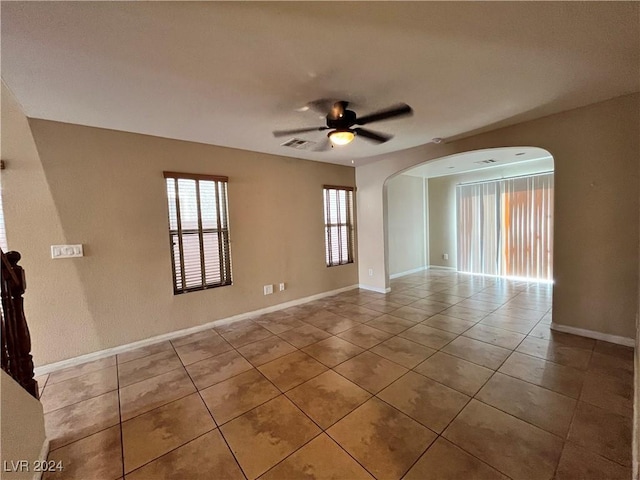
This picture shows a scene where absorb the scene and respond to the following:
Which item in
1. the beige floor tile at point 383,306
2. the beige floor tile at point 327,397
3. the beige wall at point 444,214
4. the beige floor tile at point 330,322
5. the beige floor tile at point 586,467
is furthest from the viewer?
Answer: the beige wall at point 444,214

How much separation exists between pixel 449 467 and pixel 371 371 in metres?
1.00

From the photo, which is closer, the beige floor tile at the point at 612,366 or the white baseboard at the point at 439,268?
the beige floor tile at the point at 612,366

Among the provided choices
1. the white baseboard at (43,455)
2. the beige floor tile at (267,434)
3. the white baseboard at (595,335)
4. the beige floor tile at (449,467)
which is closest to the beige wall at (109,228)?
the white baseboard at (43,455)

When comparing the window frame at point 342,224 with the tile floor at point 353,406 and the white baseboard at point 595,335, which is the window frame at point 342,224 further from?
the white baseboard at point 595,335

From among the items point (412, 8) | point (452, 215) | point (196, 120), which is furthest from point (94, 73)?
point (452, 215)

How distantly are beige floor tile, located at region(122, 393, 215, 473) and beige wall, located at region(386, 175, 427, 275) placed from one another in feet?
17.5

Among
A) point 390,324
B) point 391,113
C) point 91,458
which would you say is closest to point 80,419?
point 91,458

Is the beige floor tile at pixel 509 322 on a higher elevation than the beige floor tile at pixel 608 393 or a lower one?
lower

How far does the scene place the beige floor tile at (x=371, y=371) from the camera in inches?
87.8

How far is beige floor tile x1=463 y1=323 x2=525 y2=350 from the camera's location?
2844 mm

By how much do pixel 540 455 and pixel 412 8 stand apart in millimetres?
2677

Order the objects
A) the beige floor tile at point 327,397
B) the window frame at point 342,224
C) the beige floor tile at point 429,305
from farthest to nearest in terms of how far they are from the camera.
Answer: the window frame at point 342,224, the beige floor tile at point 429,305, the beige floor tile at point 327,397

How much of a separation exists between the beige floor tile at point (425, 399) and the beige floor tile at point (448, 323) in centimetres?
125

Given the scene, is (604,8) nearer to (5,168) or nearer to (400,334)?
(400,334)
